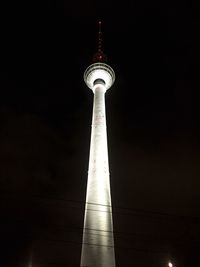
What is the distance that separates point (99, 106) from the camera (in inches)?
2215

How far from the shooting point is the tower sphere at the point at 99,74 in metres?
62.1

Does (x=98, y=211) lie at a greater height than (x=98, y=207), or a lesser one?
lesser

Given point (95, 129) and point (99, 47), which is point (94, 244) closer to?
point (95, 129)

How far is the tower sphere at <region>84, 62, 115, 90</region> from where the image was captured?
204 ft

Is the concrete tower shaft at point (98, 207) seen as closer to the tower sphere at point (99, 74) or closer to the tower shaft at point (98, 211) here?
the tower shaft at point (98, 211)

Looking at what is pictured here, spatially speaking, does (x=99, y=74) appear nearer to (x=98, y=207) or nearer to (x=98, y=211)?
(x=98, y=207)

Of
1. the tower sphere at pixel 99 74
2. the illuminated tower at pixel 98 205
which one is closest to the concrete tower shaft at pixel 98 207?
the illuminated tower at pixel 98 205

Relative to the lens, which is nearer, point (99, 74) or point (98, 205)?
point (98, 205)

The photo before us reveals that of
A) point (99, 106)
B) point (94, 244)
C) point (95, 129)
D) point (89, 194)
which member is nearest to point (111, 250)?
point (94, 244)

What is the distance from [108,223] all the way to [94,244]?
123 inches

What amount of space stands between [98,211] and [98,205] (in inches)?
27.7

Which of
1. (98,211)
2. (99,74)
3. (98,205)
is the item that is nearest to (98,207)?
(98,205)

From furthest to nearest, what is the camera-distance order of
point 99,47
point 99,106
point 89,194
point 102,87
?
point 99,47 → point 102,87 → point 99,106 → point 89,194

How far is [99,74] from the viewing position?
62.1m
